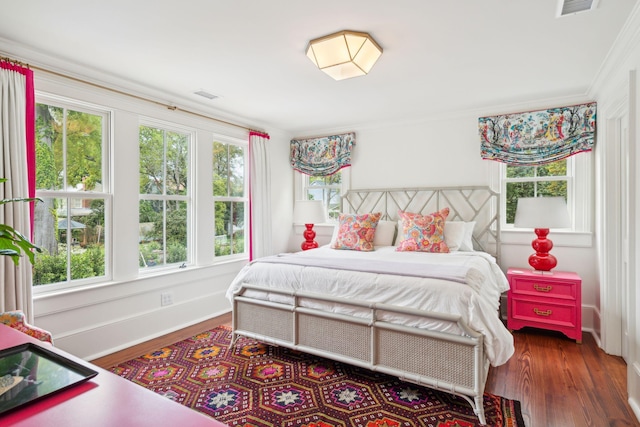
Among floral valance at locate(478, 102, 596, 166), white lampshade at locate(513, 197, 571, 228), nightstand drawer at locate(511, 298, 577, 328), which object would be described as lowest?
nightstand drawer at locate(511, 298, 577, 328)

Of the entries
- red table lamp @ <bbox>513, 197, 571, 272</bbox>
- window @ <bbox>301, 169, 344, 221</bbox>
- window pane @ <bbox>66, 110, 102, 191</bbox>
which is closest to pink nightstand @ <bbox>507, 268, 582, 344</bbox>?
red table lamp @ <bbox>513, 197, 571, 272</bbox>

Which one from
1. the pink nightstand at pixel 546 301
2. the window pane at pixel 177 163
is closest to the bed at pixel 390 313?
the pink nightstand at pixel 546 301

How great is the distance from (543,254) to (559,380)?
1.33m

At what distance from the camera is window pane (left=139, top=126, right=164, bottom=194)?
11.5 feet

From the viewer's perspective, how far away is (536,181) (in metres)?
3.88

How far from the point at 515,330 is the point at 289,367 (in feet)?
7.72

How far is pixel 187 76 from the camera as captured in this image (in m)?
3.07

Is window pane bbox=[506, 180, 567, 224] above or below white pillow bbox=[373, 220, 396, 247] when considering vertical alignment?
above

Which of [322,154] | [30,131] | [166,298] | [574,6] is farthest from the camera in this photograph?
[322,154]

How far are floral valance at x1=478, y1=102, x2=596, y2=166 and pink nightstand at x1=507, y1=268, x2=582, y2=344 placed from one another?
1210 mm

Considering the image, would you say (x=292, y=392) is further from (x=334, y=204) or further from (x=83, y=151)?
(x=334, y=204)

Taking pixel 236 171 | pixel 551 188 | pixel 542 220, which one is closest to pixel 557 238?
pixel 551 188

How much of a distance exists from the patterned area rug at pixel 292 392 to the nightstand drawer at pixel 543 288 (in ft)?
4.86

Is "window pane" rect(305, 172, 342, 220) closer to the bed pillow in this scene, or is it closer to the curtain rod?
the curtain rod
